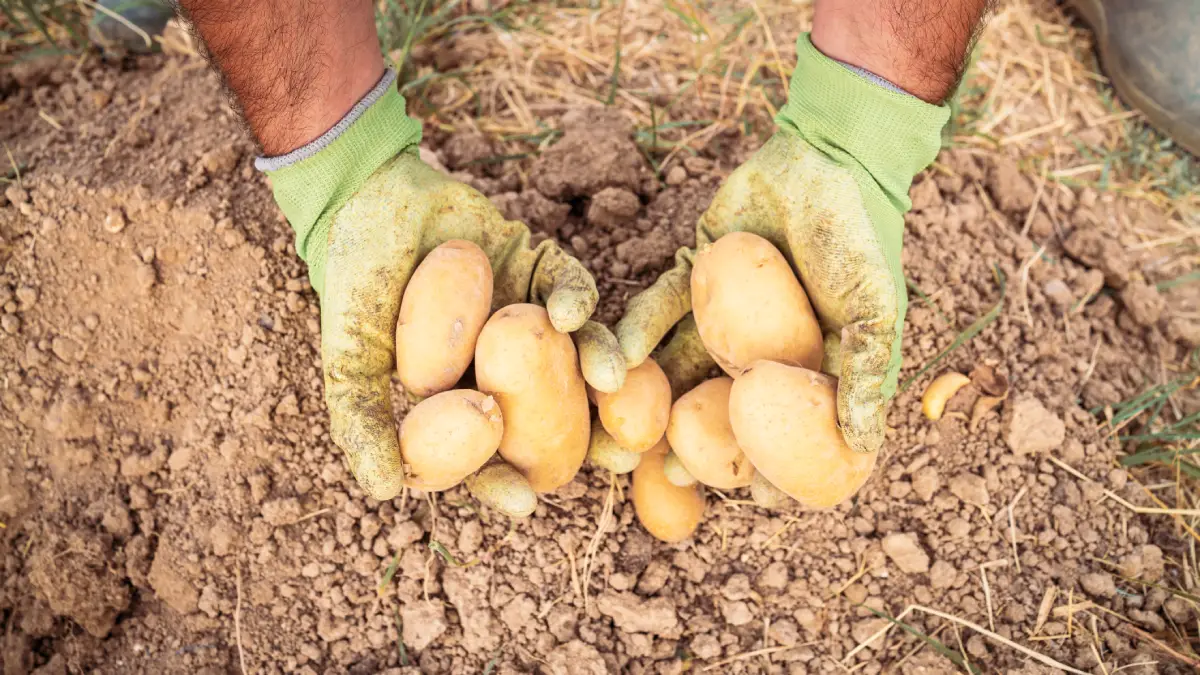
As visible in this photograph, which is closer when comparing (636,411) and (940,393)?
(636,411)

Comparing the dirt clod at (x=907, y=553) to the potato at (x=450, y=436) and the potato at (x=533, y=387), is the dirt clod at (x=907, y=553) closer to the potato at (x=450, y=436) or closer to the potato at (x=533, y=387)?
the potato at (x=533, y=387)

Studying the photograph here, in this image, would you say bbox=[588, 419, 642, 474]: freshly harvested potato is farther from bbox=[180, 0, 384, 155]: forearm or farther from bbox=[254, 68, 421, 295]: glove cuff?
bbox=[180, 0, 384, 155]: forearm

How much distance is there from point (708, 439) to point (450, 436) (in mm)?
509

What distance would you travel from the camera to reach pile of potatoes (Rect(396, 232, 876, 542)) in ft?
4.91

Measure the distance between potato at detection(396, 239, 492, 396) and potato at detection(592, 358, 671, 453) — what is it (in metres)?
0.30

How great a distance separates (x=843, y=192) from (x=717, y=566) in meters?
A: 0.87

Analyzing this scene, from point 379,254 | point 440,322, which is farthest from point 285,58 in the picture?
point 440,322

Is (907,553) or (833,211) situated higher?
(833,211)

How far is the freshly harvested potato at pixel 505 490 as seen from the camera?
1576 mm

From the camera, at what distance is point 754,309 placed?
1.59 meters

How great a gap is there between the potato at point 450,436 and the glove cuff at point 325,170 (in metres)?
0.49

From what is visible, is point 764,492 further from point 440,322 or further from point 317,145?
point 317,145

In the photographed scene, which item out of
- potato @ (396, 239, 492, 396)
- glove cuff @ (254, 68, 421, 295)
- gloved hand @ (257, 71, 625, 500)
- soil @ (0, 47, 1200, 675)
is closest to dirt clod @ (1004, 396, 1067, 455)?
soil @ (0, 47, 1200, 675)

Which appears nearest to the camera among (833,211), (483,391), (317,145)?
(483,391)
